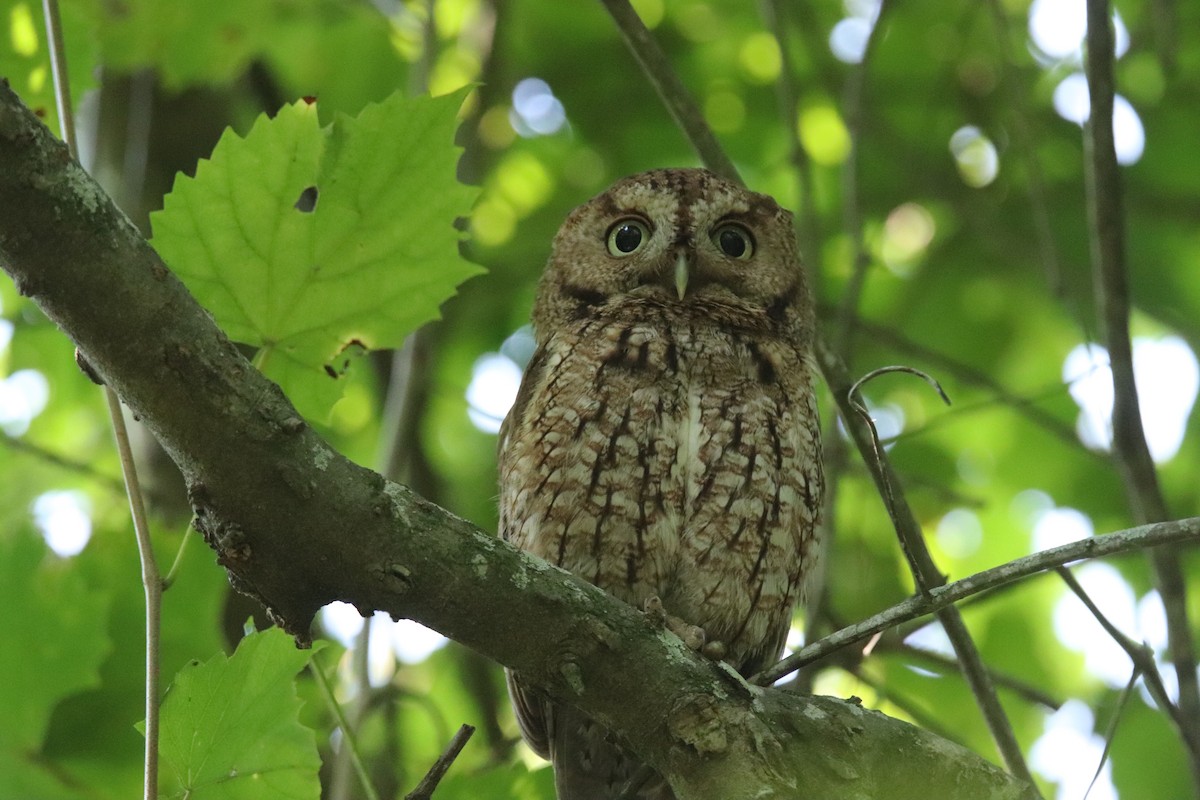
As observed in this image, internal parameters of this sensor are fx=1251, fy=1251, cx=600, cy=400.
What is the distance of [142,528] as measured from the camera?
1774mm

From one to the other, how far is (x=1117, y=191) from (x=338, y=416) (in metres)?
2.99

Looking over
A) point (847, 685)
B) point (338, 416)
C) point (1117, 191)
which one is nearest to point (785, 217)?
point (1117, 191)

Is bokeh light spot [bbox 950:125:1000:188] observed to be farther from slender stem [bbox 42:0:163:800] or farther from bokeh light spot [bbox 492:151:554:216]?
slender stem [bbox 42:0:163:800]

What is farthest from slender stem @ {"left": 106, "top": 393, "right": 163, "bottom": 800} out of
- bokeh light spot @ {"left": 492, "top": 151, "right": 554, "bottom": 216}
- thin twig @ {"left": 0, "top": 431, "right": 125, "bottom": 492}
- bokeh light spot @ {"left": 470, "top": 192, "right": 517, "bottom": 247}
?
bokeh light spot @ {"left": 492, "top": 151, "right": 554, "bottom": 216}

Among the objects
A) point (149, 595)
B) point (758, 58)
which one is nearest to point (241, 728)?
point (149, 595)

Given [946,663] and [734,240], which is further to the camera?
[734,240]

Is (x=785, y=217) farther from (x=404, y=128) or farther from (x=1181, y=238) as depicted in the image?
(x=1181, y=238)

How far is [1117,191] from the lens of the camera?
2.58 metres

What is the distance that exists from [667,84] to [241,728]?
157 cm

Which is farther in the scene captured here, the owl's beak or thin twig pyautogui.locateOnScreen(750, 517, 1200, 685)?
the owl's beak

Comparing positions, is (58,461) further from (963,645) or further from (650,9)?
(650,9)

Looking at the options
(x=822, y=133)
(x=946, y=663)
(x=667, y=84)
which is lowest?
(x=946, y=663)

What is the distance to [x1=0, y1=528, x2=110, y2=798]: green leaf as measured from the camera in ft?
7.26

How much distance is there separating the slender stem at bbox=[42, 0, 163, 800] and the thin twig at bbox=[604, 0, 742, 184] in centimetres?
111
